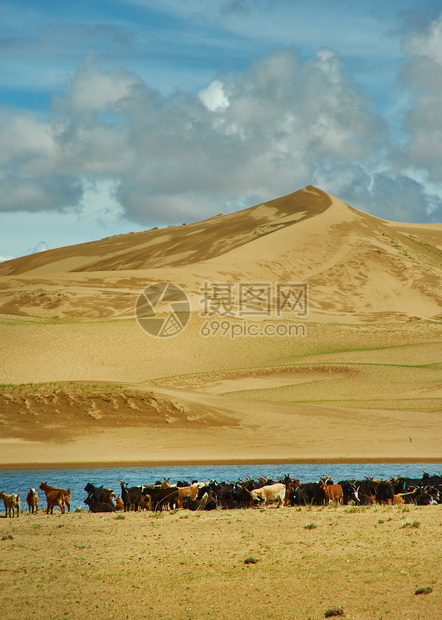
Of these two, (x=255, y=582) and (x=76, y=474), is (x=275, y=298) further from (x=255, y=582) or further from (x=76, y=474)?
(x=255, y=582)

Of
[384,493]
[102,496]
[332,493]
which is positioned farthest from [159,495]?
[384,493]

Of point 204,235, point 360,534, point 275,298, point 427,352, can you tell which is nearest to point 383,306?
point 275,298

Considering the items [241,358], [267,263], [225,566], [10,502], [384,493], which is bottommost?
[384,493]

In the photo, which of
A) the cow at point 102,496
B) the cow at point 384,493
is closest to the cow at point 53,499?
the cow at point 102,496

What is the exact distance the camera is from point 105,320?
147 ft

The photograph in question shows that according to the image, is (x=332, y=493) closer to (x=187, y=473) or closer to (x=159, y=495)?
(x=159, y=495)

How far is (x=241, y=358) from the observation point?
39438 mm

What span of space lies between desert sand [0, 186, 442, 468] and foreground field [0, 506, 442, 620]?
28.6 feet

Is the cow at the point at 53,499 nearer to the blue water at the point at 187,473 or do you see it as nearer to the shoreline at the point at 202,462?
the blue water at the point at 187,473

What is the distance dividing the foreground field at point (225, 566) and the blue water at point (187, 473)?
4768 millimetres

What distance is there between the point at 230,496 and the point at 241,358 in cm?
2613

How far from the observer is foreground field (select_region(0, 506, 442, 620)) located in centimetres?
691

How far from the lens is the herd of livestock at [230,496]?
1285cm

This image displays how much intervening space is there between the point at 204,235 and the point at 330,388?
64.5 metres
